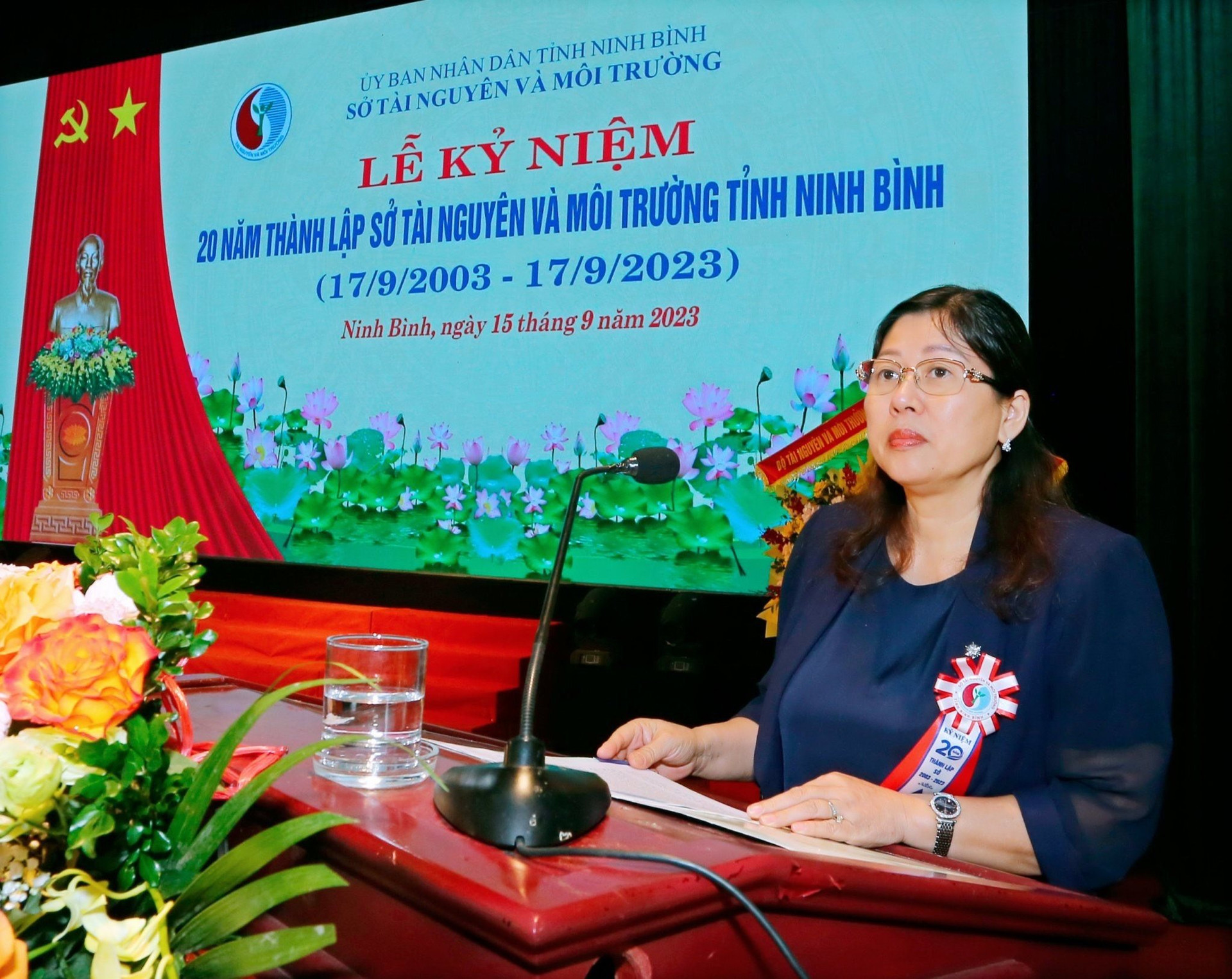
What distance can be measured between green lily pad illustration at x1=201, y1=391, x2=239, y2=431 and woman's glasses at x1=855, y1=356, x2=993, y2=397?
9.11 feet

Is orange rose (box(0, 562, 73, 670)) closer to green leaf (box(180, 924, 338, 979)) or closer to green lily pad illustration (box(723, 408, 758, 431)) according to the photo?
green leaf (box(180, 924, 338, 979))

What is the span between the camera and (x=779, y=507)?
9.43 ft

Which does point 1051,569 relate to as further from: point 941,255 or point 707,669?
point 707,669

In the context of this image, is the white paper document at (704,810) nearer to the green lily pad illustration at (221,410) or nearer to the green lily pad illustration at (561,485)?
the green lily pad illustration at (561,485)

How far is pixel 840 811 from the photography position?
37.9 inches

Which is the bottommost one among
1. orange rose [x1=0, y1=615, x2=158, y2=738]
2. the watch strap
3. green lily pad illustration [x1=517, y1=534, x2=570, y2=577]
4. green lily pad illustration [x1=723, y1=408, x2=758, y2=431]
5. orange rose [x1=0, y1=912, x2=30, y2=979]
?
the watch strap

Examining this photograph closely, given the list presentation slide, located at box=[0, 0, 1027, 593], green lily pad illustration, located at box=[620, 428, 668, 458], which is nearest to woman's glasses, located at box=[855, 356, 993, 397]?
presentation slide, located at box=[0, 0, 1027, 593]

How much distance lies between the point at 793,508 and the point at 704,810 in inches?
81.9

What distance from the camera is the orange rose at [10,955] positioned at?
1.53 feet

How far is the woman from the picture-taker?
1131 millimetres

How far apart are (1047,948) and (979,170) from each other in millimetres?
2267

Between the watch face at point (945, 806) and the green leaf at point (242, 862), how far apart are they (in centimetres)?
72

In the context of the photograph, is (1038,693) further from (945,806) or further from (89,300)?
(89,300)

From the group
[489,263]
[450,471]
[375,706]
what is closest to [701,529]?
[450,471]
